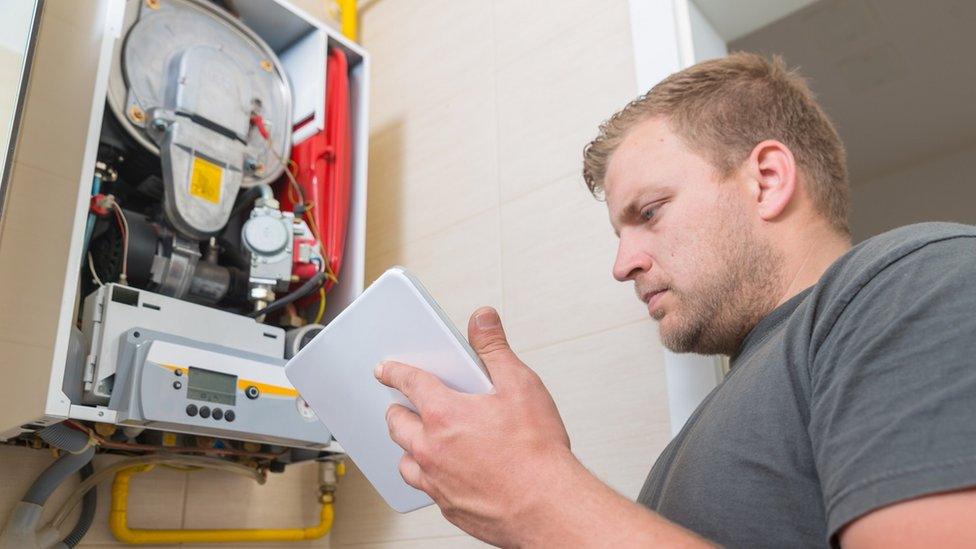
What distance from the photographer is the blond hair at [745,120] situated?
0.96 meters

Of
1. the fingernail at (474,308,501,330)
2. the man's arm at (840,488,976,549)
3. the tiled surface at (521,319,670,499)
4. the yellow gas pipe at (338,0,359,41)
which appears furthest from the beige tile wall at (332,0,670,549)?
the man's arm at (840,488,976,549)

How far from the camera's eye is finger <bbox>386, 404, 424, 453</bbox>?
672mm

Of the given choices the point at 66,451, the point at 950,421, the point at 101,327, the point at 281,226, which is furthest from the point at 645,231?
the point at 66,451

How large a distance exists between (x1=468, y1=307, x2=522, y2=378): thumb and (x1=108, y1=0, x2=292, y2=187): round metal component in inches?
34.6

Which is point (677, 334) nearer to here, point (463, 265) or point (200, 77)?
point (463, 265)

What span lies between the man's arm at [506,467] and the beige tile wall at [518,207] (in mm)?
646

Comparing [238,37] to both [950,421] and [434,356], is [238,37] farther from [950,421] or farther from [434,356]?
[950,421]

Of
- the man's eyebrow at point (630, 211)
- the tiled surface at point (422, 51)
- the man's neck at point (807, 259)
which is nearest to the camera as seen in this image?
the man's neck at point (807, 259)

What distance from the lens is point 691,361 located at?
3.95ft

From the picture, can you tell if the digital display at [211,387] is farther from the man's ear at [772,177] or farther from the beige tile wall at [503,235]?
the man's ear at [772,177]

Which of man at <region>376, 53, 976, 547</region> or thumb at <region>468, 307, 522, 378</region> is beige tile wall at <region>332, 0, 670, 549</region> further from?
thumb at <region>468, 307, 522, 378</region>

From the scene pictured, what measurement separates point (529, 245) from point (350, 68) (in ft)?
2.13

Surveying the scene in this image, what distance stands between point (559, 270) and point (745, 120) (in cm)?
55

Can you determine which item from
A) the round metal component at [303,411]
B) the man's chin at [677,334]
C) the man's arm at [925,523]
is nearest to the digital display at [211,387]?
the round metal component at [303,411]
